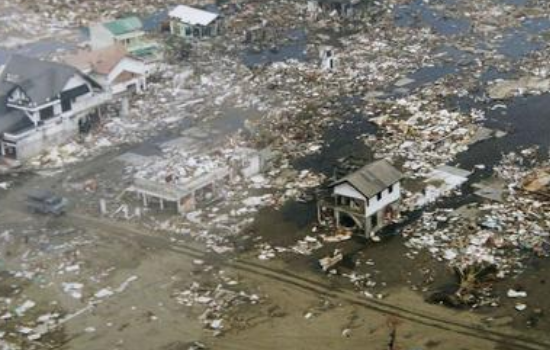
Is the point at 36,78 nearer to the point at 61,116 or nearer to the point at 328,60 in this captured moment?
the point at 61,116

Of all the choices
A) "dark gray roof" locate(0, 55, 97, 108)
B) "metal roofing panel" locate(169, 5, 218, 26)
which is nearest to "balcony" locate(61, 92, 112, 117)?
"dark gray roof" locate(0, 55, 97, 108)

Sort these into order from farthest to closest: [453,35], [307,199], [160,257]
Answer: [453,35] → [307,199] → [160,257]

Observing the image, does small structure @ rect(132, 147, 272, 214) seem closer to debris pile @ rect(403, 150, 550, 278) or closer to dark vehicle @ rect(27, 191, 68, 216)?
dark vehicle @ rect(27, 191, 68, 216)

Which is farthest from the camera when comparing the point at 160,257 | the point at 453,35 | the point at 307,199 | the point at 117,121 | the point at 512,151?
the point at 453,35

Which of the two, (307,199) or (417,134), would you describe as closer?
(307,199)

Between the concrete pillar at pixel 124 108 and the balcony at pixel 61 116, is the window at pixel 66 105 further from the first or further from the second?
the concrete pillar at pixel 124 108

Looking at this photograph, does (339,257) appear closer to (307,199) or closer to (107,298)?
(307,199)

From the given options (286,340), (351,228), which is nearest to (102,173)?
(351,228)

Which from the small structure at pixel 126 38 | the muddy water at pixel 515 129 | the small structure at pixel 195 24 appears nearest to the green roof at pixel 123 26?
the small structure at pixel 126 38
